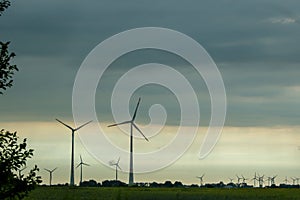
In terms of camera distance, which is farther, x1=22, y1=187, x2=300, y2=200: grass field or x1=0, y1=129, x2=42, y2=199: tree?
x1=22, y1=187, x2=300, y2=200: grass field

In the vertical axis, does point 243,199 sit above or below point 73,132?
below

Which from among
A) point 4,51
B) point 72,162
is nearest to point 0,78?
point 4,51

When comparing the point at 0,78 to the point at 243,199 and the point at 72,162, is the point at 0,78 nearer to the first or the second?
the point at 243,199

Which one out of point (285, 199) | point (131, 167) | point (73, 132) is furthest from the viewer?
point (131, 167)

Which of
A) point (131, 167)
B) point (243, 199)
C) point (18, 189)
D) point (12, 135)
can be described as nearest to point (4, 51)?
point (12, 135)

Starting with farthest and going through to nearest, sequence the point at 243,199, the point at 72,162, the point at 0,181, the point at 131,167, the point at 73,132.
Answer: the point at 131,167, the point at 72,162, the point at 73,132, the point at 243,199, the point at 0,181

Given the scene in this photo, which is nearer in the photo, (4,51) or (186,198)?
(4,51)

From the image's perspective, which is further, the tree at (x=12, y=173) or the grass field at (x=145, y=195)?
the grass field at (x=145, y=195)

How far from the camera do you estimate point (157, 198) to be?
103 meters

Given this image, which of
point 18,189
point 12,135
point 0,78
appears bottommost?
point 18,189

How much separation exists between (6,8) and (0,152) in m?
4.90

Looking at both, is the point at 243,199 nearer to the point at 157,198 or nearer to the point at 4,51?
the point at 157,198

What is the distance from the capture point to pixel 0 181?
26.6m

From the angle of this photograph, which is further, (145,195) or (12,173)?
(145,195)
